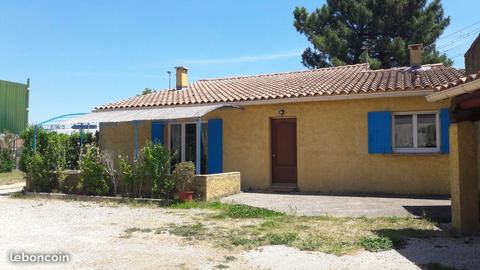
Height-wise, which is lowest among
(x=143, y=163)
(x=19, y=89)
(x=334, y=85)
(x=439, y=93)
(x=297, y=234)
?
(x=297, y=234)

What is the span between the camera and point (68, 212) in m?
10.6

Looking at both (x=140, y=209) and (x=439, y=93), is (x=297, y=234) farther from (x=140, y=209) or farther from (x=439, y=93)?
(x=140, y=209)

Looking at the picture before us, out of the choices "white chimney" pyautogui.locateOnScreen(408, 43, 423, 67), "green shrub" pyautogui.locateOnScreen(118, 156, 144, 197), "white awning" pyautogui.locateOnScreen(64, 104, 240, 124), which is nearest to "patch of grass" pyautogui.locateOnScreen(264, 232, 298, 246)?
"green shrub" pyautogui.locateOnScreen(118, 156, 144, 197)

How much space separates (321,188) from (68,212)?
25.7 feet

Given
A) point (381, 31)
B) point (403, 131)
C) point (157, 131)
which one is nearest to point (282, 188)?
point (403, 131)

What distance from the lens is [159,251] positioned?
264 inches

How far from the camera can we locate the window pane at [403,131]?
520 inches

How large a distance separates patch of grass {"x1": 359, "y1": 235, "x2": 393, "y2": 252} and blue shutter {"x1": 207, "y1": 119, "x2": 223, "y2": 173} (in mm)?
8930

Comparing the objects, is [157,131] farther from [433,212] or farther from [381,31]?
[381,31]

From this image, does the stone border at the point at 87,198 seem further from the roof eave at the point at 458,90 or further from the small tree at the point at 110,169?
the roof eave at the point at 458,90

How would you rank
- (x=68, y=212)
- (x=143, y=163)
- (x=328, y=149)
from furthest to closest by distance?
(x=328, y=149) → (x=143, y=163) → (x=68, y=212)

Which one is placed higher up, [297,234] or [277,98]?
[277,98]

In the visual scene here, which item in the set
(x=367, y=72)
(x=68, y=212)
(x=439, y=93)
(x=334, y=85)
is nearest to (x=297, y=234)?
(x=439, y=93)

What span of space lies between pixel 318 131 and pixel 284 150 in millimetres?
1532
